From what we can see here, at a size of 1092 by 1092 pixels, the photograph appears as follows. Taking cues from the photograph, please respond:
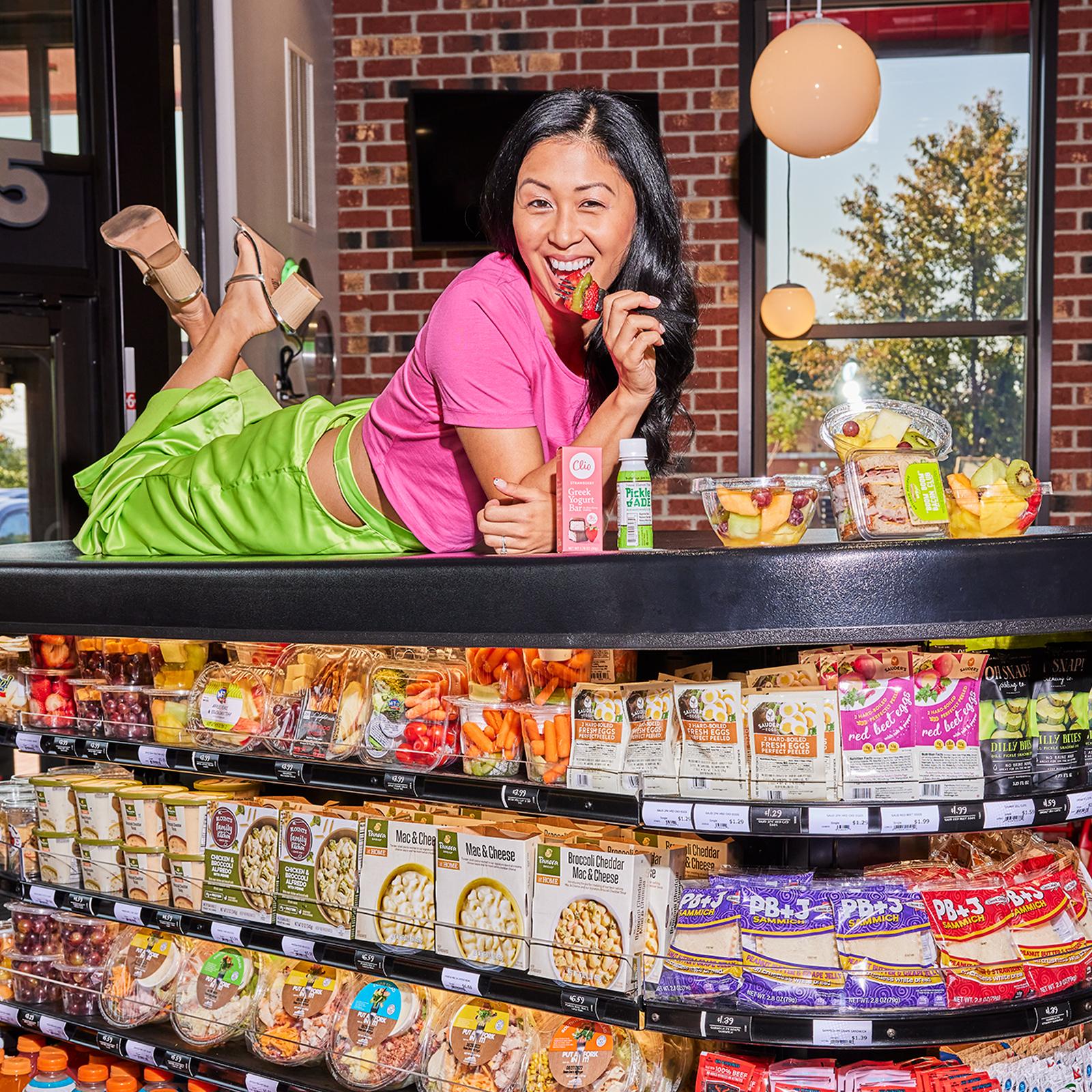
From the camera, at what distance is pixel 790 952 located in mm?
1690

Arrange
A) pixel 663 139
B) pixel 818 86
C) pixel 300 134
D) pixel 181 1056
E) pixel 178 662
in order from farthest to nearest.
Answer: pixel 663 139
pixel 300 134
pixel 818 86
pixel 178 662
pixel 181 1056

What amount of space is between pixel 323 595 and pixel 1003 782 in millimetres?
1058

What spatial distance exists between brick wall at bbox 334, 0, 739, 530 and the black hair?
3317mm

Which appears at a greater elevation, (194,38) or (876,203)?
(194,38)

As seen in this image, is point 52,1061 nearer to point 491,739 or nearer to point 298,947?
point 298,947

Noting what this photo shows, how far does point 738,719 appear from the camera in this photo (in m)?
1.71

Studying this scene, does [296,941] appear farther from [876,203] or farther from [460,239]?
[876,203]

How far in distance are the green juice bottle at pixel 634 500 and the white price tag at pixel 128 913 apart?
1.24 meters

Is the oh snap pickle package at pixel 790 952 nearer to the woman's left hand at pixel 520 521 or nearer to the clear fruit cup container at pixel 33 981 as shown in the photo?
the woman's left hand at pixel 520 521

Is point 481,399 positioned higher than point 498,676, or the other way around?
point 481,399

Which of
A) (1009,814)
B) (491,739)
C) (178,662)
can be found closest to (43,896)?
(178,662)

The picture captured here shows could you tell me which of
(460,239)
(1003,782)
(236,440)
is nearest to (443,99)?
(460,239)

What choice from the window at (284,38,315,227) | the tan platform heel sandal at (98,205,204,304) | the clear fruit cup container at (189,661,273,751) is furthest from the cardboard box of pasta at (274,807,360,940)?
the window at (284,38,315,227)

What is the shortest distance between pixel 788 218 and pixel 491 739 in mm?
4425
